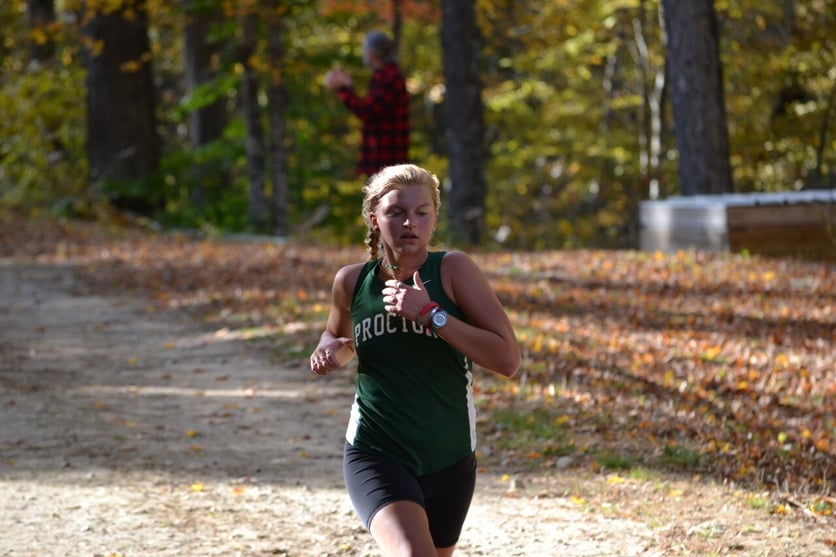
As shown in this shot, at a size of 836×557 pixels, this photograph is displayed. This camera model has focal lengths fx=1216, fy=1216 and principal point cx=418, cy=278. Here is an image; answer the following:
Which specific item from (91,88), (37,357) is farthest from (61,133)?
(37,357)

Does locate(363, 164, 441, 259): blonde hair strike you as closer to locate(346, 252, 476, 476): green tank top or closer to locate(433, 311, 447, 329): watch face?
locate(346, 252, 476, 476): green tank top

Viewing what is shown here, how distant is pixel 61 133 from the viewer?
75.8ft

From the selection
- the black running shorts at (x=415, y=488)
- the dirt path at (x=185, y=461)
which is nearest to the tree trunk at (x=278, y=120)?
the dirt path at (x=185, y=461)

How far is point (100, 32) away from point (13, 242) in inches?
197

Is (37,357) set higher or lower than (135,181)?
lower

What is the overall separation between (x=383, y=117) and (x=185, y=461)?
18.9ft

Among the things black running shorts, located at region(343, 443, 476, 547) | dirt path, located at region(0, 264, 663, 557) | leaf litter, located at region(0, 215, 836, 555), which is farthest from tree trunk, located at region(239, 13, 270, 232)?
black running shorts, located at region(343, 443, 476, 547)

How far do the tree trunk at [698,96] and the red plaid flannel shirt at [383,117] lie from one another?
4.81 meters

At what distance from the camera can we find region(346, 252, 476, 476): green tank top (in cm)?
378

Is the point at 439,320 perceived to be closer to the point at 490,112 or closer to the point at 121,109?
the point at 121,109

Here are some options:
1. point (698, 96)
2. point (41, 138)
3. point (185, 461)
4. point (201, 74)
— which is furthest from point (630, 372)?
point (201, 74)

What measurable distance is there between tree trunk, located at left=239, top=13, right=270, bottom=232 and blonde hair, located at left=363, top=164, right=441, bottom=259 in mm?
14830

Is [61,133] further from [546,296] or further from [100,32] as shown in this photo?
[546,296]

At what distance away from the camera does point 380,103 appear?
1219cm
